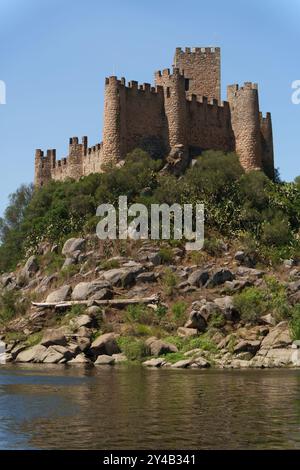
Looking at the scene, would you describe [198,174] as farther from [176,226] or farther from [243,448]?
[243,448]

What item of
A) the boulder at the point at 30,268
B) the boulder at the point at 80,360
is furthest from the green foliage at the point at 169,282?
the boulder at the point at 30,268

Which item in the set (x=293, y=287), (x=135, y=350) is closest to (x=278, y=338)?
(x=293, y=287)

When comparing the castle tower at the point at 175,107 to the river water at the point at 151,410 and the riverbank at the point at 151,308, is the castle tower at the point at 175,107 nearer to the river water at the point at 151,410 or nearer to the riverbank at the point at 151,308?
the riverbank at the point at 151,308

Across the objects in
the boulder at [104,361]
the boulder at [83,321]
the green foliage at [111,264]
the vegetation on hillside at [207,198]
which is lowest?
the boulder at [104,361]

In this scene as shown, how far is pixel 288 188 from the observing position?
55250 mm

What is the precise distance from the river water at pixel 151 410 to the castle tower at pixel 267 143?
1017 inches

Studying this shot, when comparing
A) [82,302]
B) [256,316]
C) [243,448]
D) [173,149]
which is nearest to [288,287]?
[256,316]

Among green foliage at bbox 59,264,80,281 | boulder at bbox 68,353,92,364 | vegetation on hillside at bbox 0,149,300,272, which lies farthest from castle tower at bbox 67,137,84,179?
boulder at bbox 68,353,92,364

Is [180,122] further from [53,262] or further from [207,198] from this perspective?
[53,262]

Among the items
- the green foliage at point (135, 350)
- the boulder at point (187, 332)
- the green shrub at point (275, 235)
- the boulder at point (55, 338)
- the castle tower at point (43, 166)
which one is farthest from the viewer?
the castle tower at point (43, 166)

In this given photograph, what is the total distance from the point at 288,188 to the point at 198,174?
6607 mm

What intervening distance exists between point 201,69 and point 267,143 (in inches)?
279

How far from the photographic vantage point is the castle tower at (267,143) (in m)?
57.0
